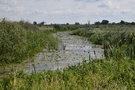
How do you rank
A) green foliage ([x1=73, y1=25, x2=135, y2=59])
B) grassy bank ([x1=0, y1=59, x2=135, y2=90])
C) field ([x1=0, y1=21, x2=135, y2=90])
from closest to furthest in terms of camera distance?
field ([x1=0, y1=21, x2=135, y2=90]), grassy bank ([x1=0, y1=59, x2=135, y2=90]), green foliage ([x1=73, y1=25, x2=135, y2=59])

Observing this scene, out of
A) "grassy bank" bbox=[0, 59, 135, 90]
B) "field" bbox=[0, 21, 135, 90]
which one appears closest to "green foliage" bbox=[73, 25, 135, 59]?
"field" bbox=[0, 21, 135, 90]

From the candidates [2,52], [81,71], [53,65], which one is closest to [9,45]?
[2,52]

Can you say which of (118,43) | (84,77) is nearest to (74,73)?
(84,77)

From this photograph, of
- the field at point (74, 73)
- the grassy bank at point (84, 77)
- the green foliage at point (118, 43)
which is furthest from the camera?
the green foliage at point (118, 43)

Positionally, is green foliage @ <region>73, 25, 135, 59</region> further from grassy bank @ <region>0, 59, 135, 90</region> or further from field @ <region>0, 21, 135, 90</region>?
grassy bank @ <region>0, 59, 135, 90</region>

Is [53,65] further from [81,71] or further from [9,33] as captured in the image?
[81,71]

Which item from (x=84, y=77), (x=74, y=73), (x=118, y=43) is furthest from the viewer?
(x=118, y=43)

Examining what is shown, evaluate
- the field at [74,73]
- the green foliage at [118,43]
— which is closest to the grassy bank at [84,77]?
the field at [74,73]

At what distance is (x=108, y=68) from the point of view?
38.4 feet

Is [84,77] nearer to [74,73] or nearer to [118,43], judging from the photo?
[74,73]

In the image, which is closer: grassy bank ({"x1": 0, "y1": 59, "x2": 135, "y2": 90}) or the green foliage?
grassy bank ({"x1": 0, "y1": 59, "x2": 135, "y2": 90})

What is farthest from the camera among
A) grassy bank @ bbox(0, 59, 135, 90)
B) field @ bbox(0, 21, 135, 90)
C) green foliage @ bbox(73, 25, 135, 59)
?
green foliage @ bbox(73, 25, 135, 59)

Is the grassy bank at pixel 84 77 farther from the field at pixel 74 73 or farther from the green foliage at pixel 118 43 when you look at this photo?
the green foliage at pixel 118 43

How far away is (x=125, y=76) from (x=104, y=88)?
3.01m
